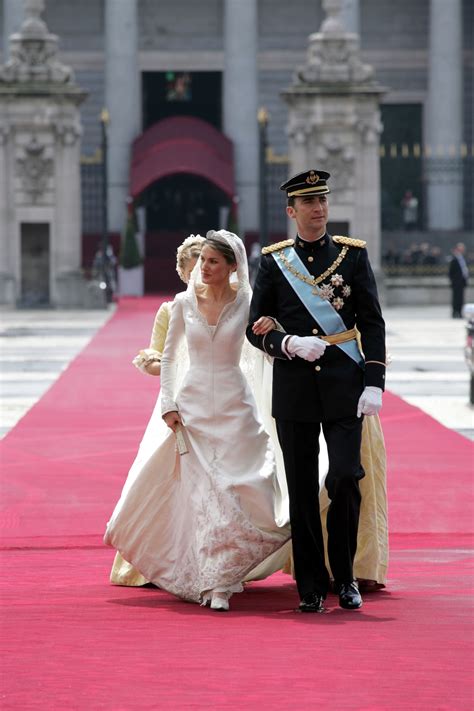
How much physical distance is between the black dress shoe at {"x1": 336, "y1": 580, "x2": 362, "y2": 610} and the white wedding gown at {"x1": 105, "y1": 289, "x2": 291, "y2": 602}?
1.26ft

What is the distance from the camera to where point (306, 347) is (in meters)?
7.45

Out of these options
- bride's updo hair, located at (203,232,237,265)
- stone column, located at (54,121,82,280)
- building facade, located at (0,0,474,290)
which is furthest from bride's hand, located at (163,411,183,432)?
building facade, located at (0,0,474,290)

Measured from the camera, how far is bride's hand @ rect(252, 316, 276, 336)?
7629mm

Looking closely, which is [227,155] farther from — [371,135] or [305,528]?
[305,528]

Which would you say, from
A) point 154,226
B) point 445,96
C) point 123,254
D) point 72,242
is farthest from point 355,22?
point 72,242

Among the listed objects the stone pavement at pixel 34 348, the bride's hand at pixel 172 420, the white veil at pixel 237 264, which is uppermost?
the white veil at pixel 237 264

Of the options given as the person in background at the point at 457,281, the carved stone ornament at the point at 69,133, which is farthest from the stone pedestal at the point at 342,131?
the carved stone ornament at the point at 69,133

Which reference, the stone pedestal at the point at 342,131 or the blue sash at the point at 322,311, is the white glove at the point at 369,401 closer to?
the blue sash at the point at 322,311

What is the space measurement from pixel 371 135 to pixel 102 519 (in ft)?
84.9

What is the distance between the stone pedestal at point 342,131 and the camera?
35344mm

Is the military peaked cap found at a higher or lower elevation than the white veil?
higher

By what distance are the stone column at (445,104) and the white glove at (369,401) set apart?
3895 cm

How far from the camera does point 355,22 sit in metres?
46.0

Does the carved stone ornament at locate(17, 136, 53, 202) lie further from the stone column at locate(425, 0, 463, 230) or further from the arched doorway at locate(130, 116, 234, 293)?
the stone column at locate(425, 0, 463, 230)
